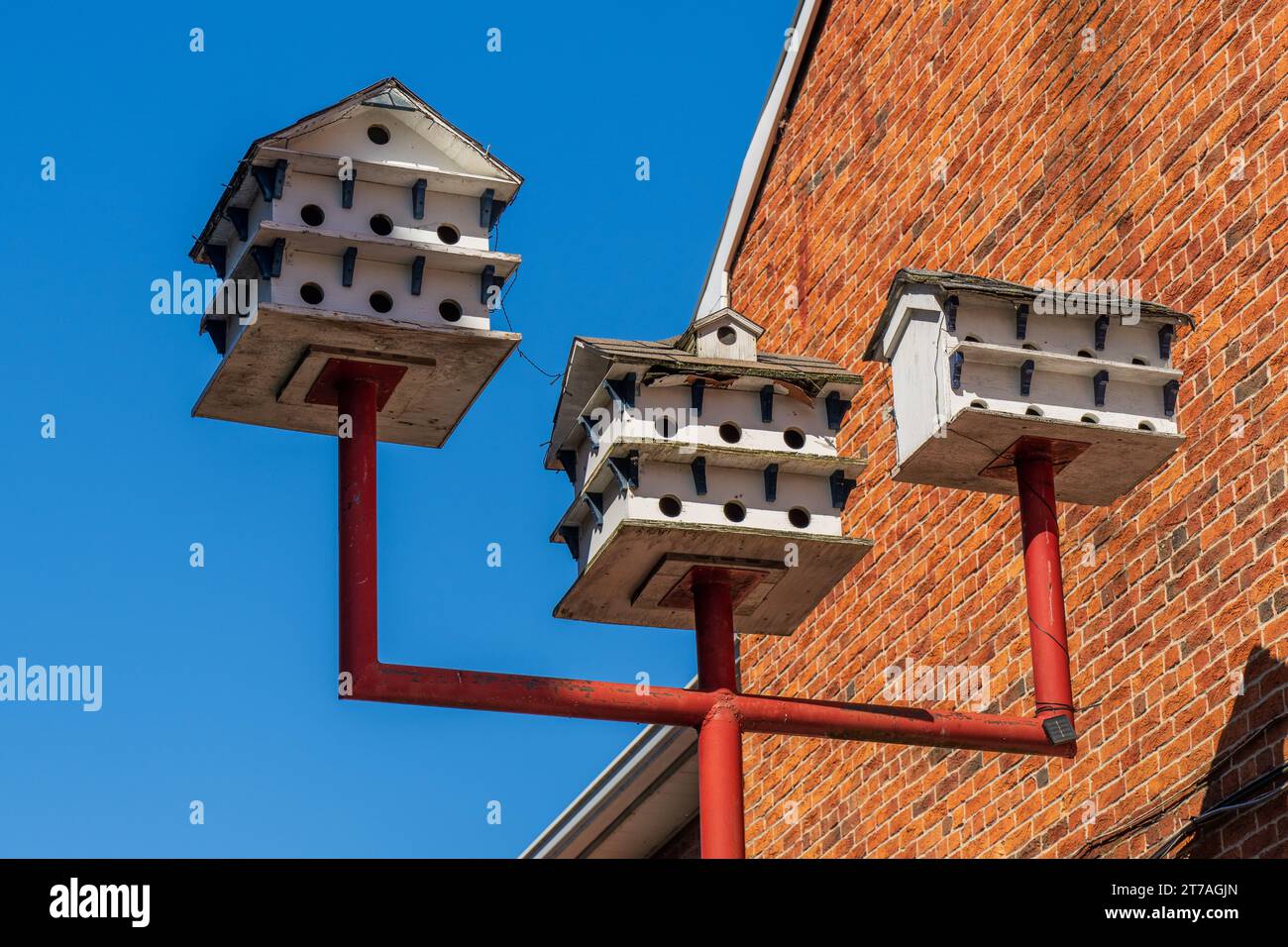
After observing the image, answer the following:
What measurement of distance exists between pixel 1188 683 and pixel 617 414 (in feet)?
9.59

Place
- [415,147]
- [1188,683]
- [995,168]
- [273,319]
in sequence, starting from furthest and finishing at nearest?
[995,168]
[1188,683]
[415,147]
[273,319]

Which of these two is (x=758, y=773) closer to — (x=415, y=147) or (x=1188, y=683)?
(x=1188, y=683)

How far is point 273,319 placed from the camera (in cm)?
914

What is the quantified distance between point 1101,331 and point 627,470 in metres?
2.18

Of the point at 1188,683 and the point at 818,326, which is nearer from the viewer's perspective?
the point at 1188,683

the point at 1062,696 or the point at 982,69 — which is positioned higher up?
the point at 982,69

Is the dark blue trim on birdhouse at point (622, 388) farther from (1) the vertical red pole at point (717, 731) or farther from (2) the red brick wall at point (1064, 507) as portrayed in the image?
(2) the red brick wall at point (1064, 507)

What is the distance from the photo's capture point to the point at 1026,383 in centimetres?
966

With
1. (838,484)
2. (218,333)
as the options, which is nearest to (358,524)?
(218,333)

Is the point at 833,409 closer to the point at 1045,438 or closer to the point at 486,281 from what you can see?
the point at 1045,438

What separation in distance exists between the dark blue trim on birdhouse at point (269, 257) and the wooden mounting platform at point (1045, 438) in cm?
269

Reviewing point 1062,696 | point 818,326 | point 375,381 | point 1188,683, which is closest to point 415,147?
point 375,381

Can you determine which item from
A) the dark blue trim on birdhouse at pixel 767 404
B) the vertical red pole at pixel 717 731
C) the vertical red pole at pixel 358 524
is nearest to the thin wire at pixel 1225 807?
the vertical red pole at pixel 717 731

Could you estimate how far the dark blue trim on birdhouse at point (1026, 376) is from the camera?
9.65 meters
